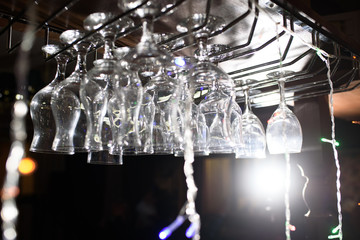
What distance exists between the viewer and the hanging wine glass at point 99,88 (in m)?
0.73

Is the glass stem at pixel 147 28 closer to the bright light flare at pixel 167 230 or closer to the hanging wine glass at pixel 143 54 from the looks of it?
the hanging wine glass at pixel 143 54

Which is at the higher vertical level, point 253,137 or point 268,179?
point 253,137

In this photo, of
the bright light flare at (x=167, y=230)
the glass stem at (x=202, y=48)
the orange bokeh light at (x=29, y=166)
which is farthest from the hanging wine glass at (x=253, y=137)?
the bright light flare at (x=167, y=230)

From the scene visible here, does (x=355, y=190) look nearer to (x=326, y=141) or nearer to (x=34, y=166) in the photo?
(x=326, y=141)

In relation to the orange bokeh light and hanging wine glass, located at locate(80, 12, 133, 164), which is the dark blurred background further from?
hanging wine glass, located at locate(80, 12, 133, 164)

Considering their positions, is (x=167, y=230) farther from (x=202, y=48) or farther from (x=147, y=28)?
(x=147, y=28)

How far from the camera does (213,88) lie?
0.87 metres

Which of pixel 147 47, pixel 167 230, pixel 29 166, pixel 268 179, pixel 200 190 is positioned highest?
pixel 147 47

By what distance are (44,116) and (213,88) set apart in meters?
0.43

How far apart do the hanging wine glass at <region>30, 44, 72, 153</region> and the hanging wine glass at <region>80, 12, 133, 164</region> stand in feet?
0.47

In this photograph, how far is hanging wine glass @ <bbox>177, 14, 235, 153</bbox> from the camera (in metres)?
0.76

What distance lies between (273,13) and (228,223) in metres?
2.69

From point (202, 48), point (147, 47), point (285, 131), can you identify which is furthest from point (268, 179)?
point (147, 47)

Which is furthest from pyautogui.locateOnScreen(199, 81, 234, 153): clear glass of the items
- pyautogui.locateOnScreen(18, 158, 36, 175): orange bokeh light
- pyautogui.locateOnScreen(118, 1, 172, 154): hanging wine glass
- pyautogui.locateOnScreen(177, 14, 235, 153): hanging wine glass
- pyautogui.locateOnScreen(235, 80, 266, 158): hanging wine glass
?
pyautogui.locateOnScreen(18, 158, 36, 175): orange bokeh light
